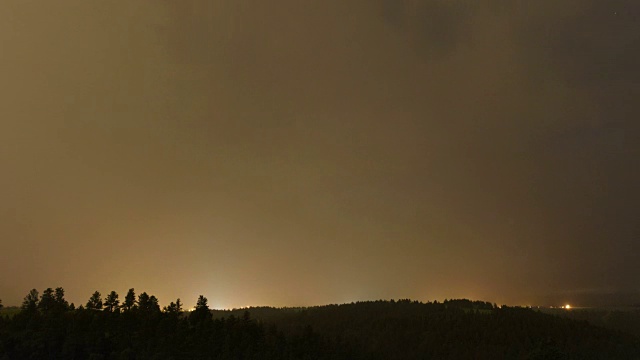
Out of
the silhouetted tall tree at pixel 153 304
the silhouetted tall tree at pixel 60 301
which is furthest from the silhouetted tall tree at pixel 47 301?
the silhouetted tall tree at pixel 153 304

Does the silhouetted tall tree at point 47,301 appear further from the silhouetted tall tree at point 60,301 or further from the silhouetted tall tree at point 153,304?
the silhouetted tall tree at point 153,304

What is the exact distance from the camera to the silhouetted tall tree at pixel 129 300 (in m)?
116

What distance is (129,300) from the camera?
117m

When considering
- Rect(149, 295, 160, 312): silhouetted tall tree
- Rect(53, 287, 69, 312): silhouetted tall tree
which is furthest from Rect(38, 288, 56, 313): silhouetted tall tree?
Rect(149, 295, 160, 312): silhouetted tall tree

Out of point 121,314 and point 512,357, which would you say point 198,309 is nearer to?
point 121,314

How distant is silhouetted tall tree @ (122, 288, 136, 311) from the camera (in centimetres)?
11562

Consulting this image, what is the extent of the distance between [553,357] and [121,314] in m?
99.0

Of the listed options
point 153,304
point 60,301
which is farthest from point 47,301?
point 153,304

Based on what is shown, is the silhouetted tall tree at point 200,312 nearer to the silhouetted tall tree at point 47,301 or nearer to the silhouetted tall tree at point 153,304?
the silhouetted tall tree at point 153,304

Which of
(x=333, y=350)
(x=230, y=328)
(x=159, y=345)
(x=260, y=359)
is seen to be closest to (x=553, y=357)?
(x=333, y=350)

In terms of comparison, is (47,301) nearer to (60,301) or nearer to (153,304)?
(60,301)

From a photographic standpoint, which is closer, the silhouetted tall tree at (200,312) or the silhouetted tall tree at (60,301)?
the silhouetted tall tree at (60,301)

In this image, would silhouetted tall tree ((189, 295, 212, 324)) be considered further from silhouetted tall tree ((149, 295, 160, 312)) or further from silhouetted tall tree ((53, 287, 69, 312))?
silhouetted tall tree ((53, 287, 69, 312))

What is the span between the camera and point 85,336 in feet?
303
